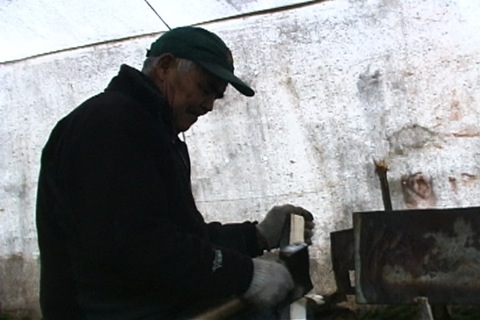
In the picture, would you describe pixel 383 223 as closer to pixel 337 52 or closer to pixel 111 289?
pixel 111 289

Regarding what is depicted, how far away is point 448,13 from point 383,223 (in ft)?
5.91

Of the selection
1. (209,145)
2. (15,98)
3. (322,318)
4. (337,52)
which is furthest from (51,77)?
(322,318)

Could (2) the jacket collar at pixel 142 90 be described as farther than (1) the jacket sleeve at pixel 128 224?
Yes

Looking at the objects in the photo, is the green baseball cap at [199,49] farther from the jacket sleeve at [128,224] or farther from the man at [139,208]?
the jacket sleeve at [128,224]

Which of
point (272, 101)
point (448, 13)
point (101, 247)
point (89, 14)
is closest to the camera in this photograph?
point (101, 247)

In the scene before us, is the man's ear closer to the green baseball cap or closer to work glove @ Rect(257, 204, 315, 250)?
the green baseball cap

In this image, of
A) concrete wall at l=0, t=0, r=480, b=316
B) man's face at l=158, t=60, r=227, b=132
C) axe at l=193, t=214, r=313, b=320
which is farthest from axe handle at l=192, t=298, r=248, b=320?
concrete wall at l=0, t=0, r=480, b=316

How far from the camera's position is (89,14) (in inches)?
212

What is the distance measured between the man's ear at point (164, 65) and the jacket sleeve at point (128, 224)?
0.79 feet

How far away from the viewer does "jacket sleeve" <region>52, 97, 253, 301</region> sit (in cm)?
240

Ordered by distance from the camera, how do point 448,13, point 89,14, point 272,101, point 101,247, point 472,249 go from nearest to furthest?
point 101,247 < point 472,249 < point 448,13 < point 272,101 < point 89,14

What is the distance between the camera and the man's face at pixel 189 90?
2.70m

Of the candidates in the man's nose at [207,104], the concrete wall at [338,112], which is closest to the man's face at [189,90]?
the man's nose at [207,104]

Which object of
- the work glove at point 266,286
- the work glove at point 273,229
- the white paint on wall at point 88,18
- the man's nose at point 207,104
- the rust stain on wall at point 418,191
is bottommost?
the work glove at point 266,286
